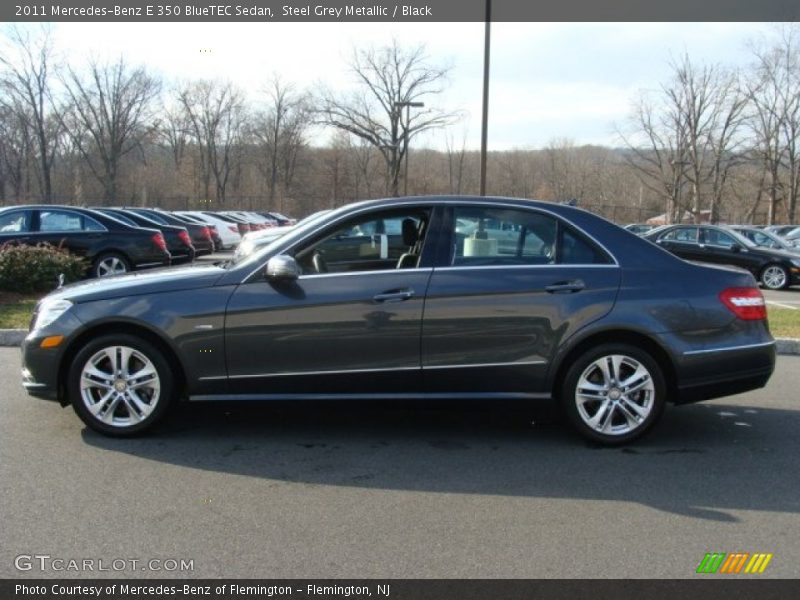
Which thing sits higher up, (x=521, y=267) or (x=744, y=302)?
(x=521, y=267)

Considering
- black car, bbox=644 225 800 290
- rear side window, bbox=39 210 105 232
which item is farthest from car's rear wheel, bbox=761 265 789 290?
rear side window, bbox=39 210 105 232

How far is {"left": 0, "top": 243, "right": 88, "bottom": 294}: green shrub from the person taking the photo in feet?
36.5

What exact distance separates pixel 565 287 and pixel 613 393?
2.63 feet

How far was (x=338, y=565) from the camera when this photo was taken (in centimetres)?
320

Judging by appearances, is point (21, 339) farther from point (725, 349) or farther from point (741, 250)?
point (741, 250)

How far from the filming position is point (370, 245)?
5012 millimetres

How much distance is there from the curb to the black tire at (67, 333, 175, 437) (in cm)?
397

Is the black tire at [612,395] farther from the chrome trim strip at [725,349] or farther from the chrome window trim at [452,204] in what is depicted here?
the chrome window trim at [452,204]

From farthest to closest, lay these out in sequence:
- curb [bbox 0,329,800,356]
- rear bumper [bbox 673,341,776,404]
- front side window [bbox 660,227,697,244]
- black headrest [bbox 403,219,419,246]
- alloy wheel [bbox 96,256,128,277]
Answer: front side window [bbox 660,227,697,244] < alloy wheel [bbox 96,256,128,277] < curb [bbox 0,329,800,356] < black headrest [bbox 403,219,419,246] < rear bumper [bbox 673,341,776,404]

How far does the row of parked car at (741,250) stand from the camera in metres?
17.3

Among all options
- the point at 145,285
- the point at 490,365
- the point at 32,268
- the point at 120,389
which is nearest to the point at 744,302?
the point at 490,365

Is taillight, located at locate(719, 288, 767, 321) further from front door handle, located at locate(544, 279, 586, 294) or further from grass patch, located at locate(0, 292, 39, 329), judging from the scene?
grass patch, located at locate(0, 292, 39, 329)

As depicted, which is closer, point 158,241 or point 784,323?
point 784,323

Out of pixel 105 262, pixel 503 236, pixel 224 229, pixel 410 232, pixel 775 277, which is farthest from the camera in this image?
pixel 224 229
